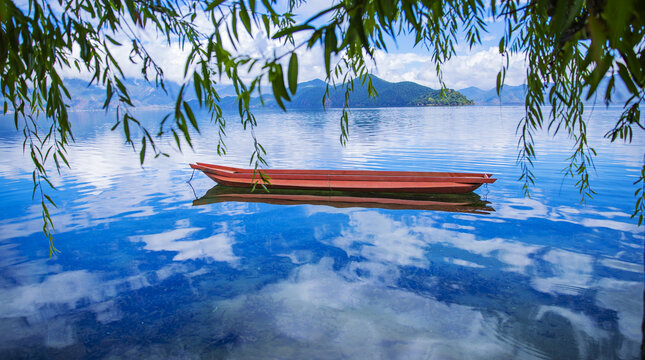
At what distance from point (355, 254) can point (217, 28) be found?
416 cm

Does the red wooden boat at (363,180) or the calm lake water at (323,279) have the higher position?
the red wooden boat at (363,180)

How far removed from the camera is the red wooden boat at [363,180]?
766 cm

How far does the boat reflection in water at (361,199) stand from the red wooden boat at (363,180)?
178 mm

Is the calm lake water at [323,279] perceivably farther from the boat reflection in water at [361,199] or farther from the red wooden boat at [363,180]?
the red wooden boat at [363,180]

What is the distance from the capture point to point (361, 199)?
7988 mm

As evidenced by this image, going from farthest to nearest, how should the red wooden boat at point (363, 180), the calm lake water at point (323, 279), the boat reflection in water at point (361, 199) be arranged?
the red wooden boat at point (363, 180) < the boat reflection in water at point (361, 199) < the calm lake water at point (323, 279)

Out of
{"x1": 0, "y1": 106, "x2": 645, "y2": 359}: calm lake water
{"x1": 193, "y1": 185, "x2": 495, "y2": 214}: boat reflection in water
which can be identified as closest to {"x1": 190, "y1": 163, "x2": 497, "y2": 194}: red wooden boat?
{"x1": 193, "y1": 185, "x2": 495, "y2": 214}: boat reflection in water

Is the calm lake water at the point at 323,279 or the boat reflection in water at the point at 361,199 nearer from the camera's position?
the calm lake water at the point at 323,279

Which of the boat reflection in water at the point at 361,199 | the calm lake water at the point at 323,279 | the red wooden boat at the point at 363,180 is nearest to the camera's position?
the calm lake water at the point at 323,279

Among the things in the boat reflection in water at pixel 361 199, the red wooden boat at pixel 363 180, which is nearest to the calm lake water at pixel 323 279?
the boat reflection in water at pixel 361 199

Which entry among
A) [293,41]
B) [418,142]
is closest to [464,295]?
[293,41]

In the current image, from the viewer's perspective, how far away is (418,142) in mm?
18125

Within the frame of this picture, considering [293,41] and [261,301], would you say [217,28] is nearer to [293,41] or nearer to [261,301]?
[293,41]

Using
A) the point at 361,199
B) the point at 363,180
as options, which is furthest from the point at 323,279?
the point at 363,180
